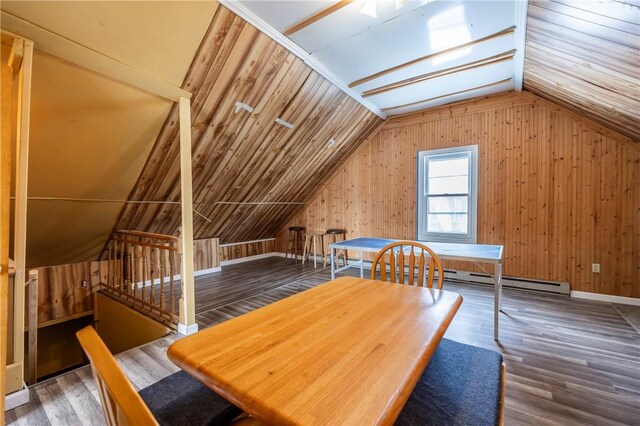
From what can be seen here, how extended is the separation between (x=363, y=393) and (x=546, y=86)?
430 centimetres

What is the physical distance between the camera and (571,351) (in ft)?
7.80

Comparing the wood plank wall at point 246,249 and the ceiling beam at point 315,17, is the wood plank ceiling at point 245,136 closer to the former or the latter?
the ceiling beam at point 315,17

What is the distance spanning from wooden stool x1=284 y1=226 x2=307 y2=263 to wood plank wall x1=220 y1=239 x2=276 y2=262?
0.55 metres

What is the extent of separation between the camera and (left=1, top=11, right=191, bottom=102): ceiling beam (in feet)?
5.88

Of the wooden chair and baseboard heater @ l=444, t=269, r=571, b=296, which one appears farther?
baseboard heater @ l=444, t=269, r=571, b=296

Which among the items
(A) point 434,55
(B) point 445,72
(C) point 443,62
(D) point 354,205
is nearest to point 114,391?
(A) point 434,55

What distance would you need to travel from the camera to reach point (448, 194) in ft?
15.2

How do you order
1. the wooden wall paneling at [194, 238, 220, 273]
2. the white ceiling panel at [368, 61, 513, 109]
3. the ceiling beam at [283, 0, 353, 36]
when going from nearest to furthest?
the ceiling beam at [283, 0, 353, 36]
the white ceiling panel at [368, 61, 513, 109]
the wooden wall paneling at [194, 238, 220, 273]

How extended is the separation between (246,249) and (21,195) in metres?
4.64

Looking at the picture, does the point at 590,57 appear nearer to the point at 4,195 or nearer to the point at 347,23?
the point at 347,23

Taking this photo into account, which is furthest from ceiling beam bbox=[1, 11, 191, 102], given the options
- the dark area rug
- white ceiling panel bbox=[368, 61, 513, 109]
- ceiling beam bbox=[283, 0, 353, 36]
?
the dark area rug

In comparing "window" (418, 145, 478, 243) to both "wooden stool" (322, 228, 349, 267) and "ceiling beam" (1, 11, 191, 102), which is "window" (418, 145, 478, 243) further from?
"ceiling beam" (1, 11, 191, 102)

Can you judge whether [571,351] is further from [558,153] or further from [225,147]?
[225,147]

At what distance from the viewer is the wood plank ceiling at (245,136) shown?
8.93 feet
